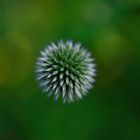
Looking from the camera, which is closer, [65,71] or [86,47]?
[65,71]

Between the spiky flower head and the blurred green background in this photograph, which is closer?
the spiky flower head

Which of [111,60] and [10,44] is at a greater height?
[10,44]

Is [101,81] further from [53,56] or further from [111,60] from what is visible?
[53,56]
